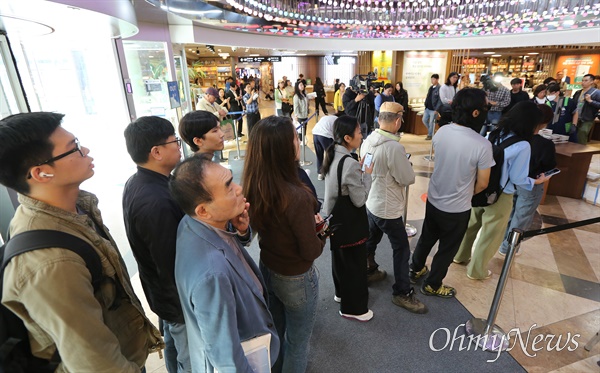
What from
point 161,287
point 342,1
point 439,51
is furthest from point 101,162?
point 439,51

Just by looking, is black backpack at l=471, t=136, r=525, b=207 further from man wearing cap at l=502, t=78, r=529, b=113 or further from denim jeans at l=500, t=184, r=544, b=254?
man wearing cap at l=502, t=78, r=529, b=113

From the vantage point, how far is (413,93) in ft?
35.6

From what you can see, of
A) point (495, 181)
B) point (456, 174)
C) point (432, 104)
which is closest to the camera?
point (456, 174)

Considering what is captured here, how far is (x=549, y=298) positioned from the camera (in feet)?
8.95

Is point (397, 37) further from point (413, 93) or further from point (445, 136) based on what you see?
point (445, 136)

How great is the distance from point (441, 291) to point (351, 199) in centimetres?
139

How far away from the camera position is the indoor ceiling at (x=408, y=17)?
25.1ft

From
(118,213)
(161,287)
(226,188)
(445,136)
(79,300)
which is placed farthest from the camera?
(118,213)

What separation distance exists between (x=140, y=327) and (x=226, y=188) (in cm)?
82

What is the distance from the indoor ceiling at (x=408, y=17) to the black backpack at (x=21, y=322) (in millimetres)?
7055

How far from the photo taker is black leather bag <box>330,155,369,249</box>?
6.87 ft

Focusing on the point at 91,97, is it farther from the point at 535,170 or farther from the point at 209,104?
the point at 535,170

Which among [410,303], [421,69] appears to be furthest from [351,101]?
[421,69]

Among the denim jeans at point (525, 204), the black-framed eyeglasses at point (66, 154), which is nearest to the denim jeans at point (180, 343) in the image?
the black-framed eyeglasses at point (66, 154)
